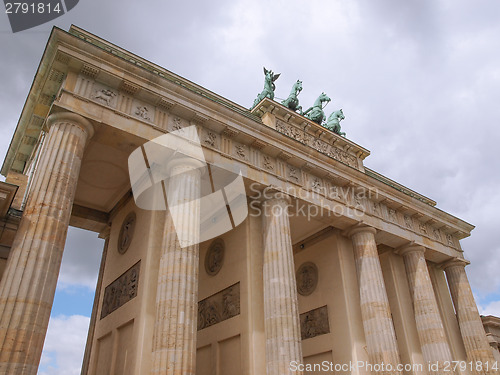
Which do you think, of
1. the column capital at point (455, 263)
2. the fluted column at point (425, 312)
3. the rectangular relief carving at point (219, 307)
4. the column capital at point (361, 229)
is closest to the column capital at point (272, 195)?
the rectangular relief carving at point (219, 307)

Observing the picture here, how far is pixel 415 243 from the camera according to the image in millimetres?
20062

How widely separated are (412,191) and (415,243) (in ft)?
15.0

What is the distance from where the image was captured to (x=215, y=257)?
16812 mm

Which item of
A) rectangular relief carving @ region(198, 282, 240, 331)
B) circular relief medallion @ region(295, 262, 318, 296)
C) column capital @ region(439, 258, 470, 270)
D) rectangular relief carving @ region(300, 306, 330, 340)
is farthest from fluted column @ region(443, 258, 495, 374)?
rectangular relief carving @ region(198, 282, 240, 331)

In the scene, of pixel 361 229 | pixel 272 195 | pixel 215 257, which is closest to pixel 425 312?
pixel 361 229

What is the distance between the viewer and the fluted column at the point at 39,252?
8234mm

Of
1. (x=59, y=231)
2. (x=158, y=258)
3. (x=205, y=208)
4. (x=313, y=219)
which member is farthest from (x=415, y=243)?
(x=59, y=231)

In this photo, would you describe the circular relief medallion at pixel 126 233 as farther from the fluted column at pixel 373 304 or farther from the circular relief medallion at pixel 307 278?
the fluted column at pixel 373 304

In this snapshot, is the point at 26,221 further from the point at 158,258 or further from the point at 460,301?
the point at 460,301

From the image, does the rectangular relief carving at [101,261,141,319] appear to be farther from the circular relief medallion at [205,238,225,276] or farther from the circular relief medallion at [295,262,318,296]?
the circular relief medallion at [295,262,318,296]

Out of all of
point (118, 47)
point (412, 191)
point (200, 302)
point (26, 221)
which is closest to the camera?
point (26, 221)

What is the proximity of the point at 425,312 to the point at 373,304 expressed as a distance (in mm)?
3952

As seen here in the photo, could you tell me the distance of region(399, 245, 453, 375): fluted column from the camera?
1778 centimetres

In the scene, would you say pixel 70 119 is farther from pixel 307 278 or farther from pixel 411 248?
pixel 411 248
